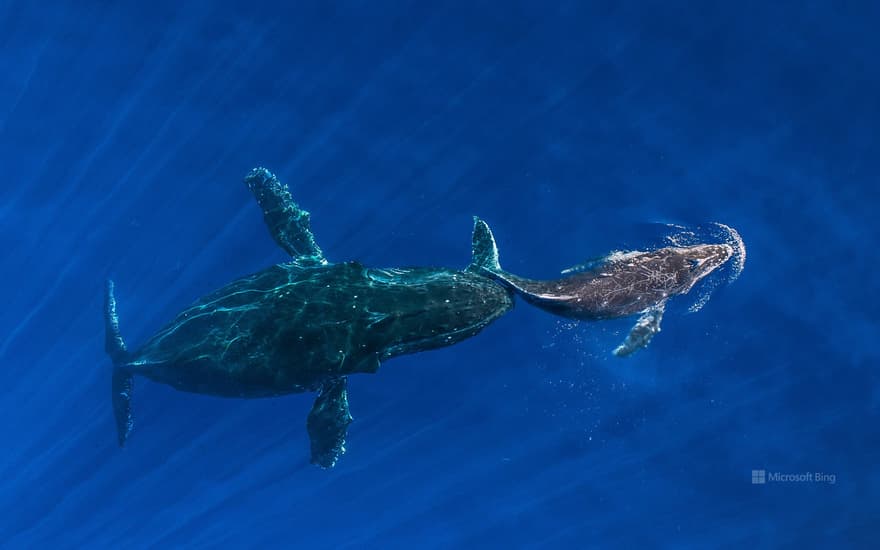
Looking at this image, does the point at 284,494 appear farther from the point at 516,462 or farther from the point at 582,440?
the point at 582,440

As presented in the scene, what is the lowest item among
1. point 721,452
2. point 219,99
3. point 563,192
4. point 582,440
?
point 721,452

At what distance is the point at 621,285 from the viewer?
28.1 feet

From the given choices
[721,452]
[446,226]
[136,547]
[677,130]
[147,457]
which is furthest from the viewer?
[136,547]

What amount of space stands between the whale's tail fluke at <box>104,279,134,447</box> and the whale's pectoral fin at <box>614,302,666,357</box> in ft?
29.4

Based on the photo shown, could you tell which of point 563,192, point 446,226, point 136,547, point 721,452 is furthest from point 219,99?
point 721,452

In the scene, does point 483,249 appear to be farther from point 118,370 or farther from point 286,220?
point 118,370

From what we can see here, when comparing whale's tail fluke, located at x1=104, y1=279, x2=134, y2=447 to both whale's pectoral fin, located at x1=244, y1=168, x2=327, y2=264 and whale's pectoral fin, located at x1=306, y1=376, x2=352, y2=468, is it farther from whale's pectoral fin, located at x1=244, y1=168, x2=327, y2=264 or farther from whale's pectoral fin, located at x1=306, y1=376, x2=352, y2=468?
whale's pectoral fin, located at x1=306, y1=376, x2=352, y2=468

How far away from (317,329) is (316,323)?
0.09 m

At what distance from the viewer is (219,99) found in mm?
11156

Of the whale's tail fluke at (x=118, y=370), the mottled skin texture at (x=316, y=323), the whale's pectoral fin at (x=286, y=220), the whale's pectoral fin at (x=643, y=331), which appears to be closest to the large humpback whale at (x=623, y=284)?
the whale's pectoral fin at (x=643, y=331)

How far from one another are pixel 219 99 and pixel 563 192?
705 cm

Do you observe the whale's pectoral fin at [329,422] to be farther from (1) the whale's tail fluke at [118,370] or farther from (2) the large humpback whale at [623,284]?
(1) the whale's tail fluke at [118,370]

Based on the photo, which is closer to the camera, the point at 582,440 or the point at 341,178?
the point at 341,178

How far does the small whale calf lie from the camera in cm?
767
